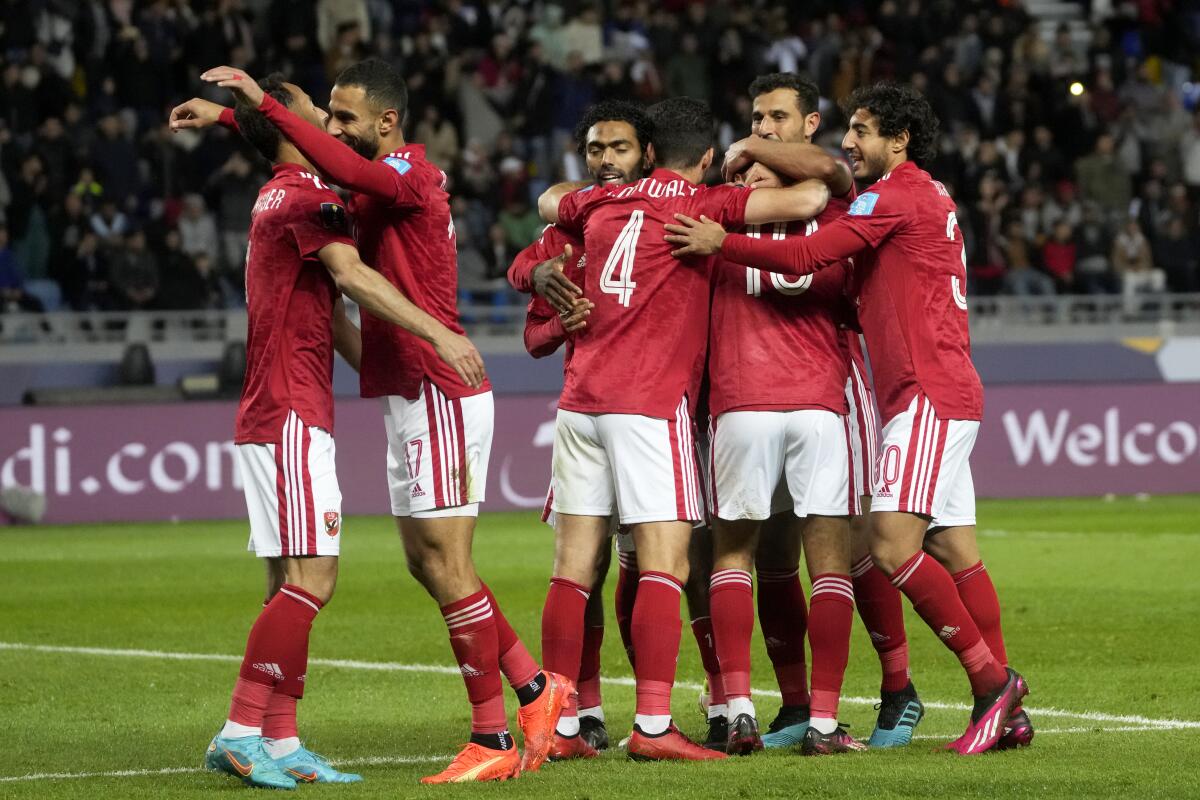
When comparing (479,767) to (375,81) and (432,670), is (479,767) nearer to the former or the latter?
(375,81)

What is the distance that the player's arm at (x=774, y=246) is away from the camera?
19.8 ft

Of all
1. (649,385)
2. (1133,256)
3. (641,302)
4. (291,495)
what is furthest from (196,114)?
(1133,256)

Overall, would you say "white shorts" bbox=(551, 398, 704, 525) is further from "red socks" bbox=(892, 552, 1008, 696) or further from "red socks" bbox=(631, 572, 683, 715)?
"red socks" bbox=(892, 552, 1008, 696)

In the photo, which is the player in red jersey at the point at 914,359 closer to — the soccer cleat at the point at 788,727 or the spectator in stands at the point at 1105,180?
the soccer cleat at the point at 788,727

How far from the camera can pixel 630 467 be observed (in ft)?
19.9

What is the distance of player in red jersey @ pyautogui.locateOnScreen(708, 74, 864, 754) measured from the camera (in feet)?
20.3

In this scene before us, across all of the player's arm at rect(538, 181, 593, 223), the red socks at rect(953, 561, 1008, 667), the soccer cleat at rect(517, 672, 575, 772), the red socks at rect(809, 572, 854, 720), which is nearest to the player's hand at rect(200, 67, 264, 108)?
the player's arm at rect(538, 181, 593, 223)

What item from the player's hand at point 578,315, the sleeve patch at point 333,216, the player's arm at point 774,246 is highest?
the sleeve patch at point 333,216

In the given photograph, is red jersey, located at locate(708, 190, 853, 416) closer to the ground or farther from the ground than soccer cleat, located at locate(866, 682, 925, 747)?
farther from the ground

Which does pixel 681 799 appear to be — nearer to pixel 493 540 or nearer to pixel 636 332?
pixel 636 332

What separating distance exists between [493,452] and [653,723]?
38.0ft

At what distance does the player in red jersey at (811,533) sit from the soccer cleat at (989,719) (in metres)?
0.34

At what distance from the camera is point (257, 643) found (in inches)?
229

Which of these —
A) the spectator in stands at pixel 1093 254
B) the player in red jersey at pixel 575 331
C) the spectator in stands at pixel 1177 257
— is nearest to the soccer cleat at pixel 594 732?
the player in red jersey at pixel 575 331
